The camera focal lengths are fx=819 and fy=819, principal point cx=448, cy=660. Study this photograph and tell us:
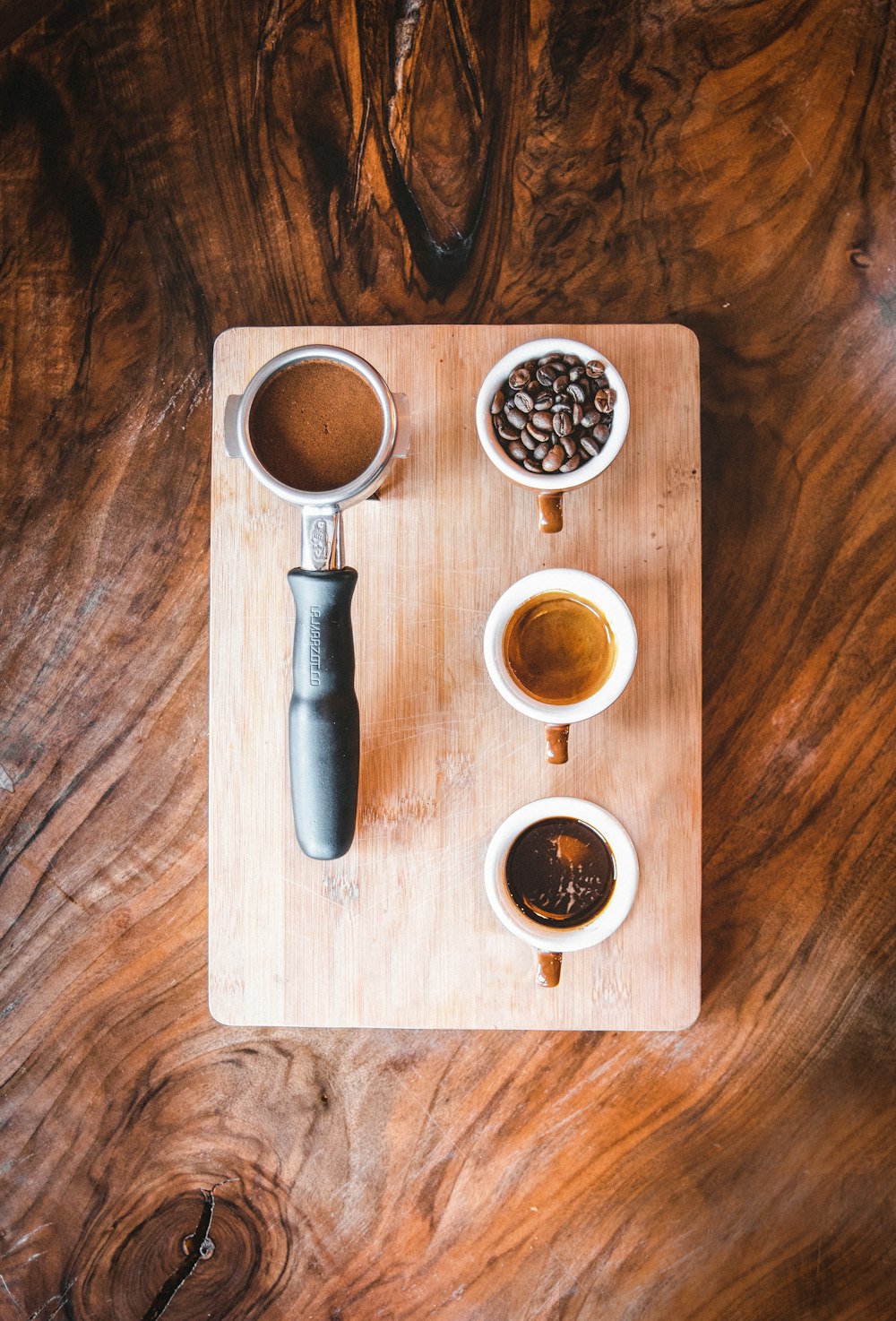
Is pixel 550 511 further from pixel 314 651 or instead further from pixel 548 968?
pixel 548 968

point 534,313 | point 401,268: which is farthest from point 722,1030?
point 401,268

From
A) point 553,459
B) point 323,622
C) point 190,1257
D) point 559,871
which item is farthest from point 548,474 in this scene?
point 190,1257

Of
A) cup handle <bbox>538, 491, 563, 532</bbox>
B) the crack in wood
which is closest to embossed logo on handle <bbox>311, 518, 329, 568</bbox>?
cup handle <bbox>538, 491, 563, 532</bbox>

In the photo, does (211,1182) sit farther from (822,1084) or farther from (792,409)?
(792,409)

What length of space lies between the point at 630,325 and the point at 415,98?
17.2 inches

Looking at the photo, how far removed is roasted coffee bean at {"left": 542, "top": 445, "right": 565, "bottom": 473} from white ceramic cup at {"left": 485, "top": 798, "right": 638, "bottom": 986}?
13.5 inches

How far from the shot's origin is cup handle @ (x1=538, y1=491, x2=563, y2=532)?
827mm

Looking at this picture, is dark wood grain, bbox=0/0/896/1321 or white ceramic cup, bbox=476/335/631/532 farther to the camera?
dark wood grain, bbox=0/0/896/1321

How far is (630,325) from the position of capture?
0.89 m

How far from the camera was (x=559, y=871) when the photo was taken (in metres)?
0.90

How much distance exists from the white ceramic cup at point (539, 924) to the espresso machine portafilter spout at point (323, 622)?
0.17 meters

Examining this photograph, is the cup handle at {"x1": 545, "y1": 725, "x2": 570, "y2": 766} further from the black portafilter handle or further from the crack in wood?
the crack in wood

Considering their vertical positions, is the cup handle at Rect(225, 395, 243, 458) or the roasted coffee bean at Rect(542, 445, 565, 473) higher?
the cup handle at Rect(225, 395, 243, 458)

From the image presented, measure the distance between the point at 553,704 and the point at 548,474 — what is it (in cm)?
23
